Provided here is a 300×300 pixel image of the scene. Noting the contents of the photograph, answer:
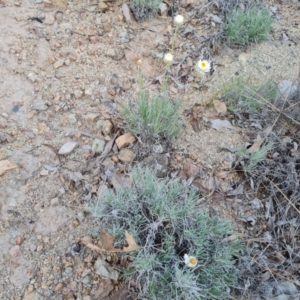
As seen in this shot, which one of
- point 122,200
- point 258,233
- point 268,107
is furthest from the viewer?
point 268,107

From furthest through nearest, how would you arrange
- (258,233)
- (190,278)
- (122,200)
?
(258,233)
(122,200)
(190,278)

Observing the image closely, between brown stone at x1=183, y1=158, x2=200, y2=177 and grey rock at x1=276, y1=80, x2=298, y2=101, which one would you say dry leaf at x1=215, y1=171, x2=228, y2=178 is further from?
grey rock at x1=276, y1=80, x2=298, y2=101

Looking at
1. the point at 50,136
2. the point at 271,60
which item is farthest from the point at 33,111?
the point at 271,60

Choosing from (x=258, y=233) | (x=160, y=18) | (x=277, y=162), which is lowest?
(x=258, y=233)

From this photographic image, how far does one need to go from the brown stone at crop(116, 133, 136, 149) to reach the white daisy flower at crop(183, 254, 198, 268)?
2.86 feet

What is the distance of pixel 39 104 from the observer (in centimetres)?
248

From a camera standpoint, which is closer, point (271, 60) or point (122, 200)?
point (122, 200)

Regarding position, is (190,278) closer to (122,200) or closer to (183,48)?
(122,200)

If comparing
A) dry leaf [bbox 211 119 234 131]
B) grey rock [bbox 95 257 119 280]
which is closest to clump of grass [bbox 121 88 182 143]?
dry leaf [bbox 211 119 234 131]

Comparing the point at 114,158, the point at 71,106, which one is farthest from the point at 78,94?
the point at 114,158

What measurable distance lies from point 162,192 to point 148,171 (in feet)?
0.47

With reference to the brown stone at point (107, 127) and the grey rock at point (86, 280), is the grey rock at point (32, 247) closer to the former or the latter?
the grey rock at point (86, 280)

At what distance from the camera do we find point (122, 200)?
6.31ft

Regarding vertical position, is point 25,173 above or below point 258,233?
above
